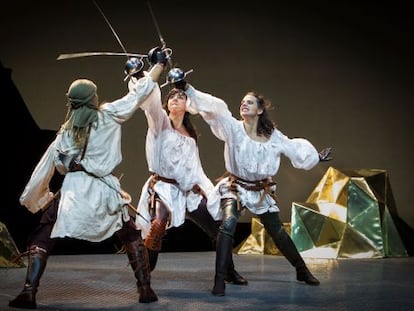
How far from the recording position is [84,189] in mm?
3279

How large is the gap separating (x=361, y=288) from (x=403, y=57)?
343cm

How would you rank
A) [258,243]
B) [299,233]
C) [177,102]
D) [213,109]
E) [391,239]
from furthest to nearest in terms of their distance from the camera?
[258,243]
[391,239]
[299,233]
[177,102]
[213,109]

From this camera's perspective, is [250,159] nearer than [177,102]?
Yes

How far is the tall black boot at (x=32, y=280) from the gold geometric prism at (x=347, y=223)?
10.2ft

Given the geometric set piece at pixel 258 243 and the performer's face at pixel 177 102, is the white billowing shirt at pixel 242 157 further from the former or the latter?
the geometric set piece at pixel 258 243

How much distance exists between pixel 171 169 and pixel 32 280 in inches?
49.9

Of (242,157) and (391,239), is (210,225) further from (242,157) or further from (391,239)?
(391,239)

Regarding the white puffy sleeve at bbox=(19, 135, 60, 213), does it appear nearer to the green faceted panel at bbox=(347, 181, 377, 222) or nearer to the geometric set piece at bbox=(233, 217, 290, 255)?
the geometric set piece at bbox=(233, 217, 290, 255)

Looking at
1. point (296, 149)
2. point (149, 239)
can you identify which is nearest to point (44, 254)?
point (149, 239)

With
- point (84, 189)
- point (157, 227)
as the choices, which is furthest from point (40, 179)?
point (157, 227)

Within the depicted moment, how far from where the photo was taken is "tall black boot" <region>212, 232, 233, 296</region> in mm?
3674

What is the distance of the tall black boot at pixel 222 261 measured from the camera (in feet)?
12.1

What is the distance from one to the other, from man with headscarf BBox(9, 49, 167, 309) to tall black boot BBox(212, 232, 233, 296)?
16.0 inches

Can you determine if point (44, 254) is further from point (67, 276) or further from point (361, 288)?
point (361, 288)
